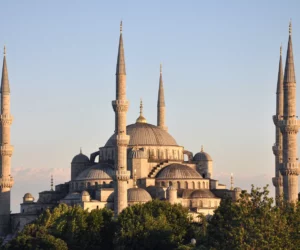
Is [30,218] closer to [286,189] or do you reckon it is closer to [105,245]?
[105,245]

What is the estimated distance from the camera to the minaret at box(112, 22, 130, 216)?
285ft

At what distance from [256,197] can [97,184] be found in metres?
36.6

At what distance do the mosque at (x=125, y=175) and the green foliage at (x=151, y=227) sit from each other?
239 inches

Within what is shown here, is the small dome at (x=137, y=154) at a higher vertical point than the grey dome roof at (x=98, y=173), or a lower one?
higher

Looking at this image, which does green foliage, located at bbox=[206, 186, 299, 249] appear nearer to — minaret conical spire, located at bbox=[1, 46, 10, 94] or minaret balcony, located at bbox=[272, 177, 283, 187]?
minaret balcony, located at bbox=[272, 177, 283, 187]

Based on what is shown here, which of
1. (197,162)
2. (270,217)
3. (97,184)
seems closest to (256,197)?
(270,217)

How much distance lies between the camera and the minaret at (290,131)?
78375mm

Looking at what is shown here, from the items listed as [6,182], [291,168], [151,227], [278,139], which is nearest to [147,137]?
[6,182]

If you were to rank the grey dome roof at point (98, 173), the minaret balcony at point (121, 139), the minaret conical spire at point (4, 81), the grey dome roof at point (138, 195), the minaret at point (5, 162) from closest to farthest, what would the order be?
the minaret balcony at point (121, 139) < the grey dome roof at point (138, 195) < the minaret at point (5, 162) < the minaret conical spire at point (4, 81) < the grey dome roof at point (98, 173)

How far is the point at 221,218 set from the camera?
64.8 meters

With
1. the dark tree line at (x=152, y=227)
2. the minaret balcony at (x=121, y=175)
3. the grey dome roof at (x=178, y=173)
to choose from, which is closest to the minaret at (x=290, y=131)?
the dark tree line at (x=152, y=227)

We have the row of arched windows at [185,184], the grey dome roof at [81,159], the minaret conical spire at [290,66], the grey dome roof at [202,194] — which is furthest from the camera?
the grey dome roof at [81,159]

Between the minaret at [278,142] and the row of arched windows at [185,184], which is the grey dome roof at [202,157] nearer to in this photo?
the row of arched windows at [185,184]

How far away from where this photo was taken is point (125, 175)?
285 feet
